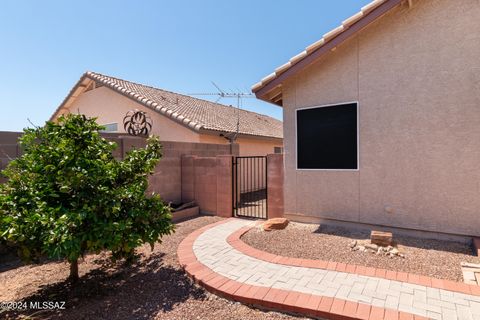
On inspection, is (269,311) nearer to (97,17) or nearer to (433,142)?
(433,142)

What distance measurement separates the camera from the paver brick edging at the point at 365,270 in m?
3.67

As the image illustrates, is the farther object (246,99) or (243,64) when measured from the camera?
(243,64)

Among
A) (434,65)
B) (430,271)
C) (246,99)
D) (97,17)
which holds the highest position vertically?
(97,17)

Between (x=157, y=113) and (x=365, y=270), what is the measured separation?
1224 centimetres

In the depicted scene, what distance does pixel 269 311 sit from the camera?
345 cm

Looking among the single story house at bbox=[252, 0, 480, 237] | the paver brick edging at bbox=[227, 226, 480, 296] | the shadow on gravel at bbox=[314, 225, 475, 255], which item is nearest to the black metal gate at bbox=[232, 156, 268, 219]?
the single story house at bbox=[252, 0, 480, 237]

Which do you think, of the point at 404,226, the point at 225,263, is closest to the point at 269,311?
the point at 225,263

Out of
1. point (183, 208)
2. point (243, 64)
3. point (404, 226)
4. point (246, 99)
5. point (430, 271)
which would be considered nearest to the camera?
point (430, 271)

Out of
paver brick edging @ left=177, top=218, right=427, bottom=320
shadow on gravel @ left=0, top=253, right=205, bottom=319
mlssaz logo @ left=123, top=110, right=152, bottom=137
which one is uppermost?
mlssaz logo @ left=123, top=110, right=152, bottom=137

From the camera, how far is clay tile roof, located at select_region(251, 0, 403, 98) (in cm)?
581

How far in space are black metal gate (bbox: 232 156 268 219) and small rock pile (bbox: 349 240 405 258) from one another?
3.53 meters

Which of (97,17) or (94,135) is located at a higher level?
(97,17)

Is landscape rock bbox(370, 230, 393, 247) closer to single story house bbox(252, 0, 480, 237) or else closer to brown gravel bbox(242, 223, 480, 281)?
brown gravel bbox(242, 223, 480, 281)

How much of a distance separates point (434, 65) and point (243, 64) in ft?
39.0
